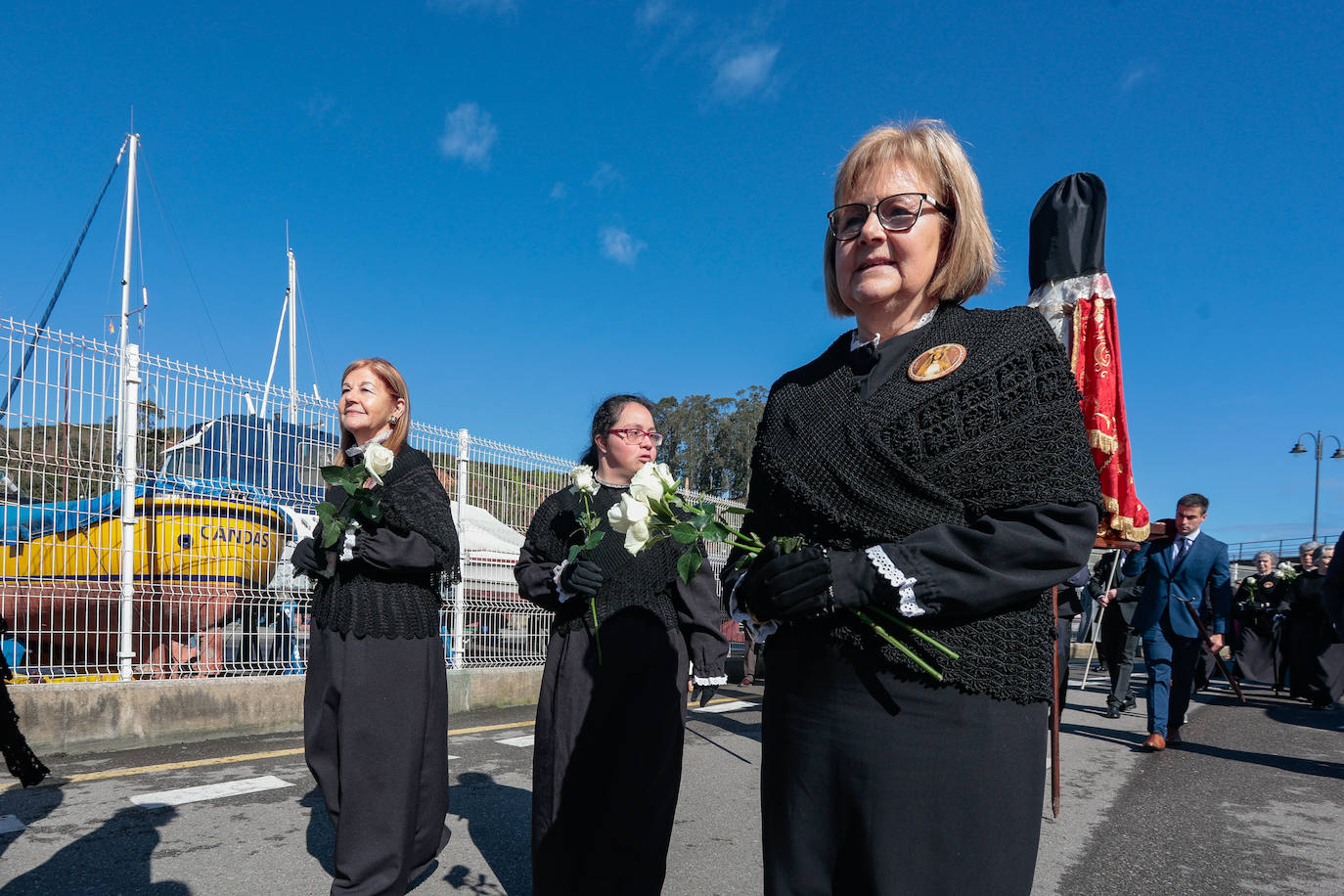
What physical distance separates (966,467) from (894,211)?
0.55m

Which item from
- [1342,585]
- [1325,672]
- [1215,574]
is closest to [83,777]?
[1342,585]

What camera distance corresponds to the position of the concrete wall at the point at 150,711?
232 inches

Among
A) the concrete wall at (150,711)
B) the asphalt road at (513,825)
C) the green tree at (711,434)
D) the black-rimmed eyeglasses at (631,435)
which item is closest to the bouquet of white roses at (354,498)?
the black-rimmed eyeglasses at (631,435)

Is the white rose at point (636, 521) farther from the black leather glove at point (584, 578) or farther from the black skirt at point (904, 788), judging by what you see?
the black leather glove at point (584, 578)

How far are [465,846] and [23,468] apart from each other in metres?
3.98

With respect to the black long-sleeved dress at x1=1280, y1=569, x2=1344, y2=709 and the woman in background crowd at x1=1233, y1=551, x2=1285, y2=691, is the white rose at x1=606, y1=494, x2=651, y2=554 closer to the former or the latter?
the black long-sleeved dress at x1=1280, y1=569, x2=1344, y2=709

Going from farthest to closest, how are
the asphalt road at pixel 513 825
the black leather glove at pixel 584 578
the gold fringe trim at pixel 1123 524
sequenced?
1. the gold fringe trim at pixel 1123 524
2. the asphalt road at pixel 513 825
3. the black leather glove at pixel 584 578

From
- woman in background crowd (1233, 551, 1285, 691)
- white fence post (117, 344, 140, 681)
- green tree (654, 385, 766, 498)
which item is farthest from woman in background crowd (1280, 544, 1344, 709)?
green tree (654, 385, 766, 498)

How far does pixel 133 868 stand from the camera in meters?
3.69

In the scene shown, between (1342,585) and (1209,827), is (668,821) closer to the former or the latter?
(1342,585)

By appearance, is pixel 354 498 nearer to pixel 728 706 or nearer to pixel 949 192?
pixel 949 192

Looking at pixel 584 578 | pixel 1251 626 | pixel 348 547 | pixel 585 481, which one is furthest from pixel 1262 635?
pixel 348 547

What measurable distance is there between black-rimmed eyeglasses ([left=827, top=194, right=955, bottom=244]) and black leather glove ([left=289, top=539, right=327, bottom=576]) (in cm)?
250

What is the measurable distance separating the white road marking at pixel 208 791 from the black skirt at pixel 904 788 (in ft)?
14.4
